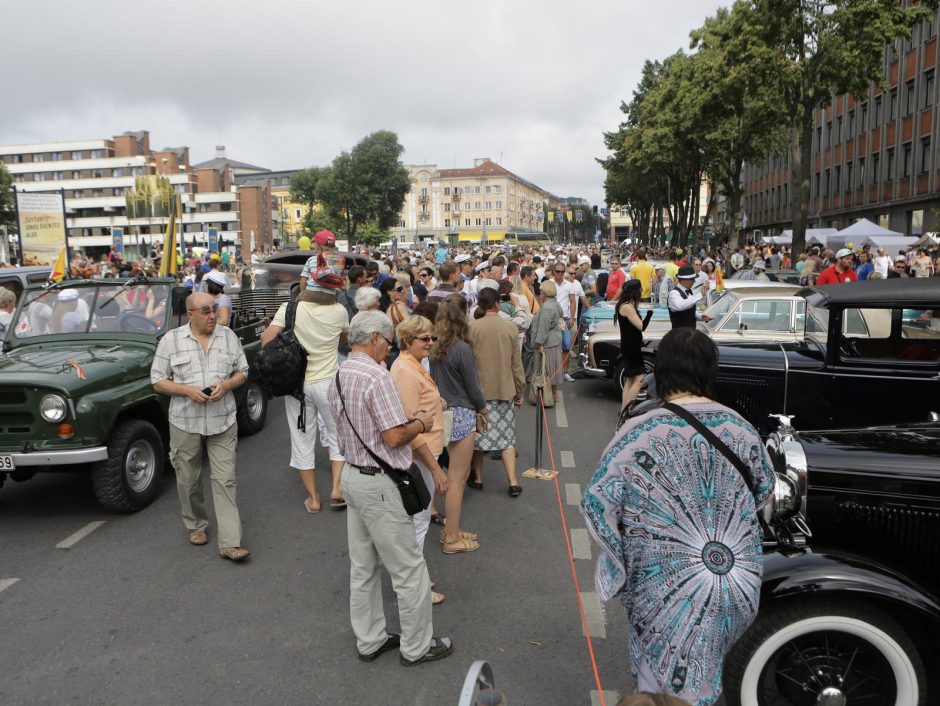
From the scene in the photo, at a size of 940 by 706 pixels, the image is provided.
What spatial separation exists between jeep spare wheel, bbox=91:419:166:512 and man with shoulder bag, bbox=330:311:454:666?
10.4 feet

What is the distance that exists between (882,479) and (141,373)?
232 inches

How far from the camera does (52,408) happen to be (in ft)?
19.1

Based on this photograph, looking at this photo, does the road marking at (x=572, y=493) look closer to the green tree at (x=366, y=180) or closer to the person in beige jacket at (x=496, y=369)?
the person in beige jacket at (x=496, y=369)

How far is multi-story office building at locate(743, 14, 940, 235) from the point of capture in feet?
117

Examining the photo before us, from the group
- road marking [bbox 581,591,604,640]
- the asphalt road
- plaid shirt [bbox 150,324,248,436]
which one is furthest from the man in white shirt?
plaid shirt [bbox 150,324,248,436]

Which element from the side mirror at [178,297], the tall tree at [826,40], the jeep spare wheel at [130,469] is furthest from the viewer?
the tall tree at [826,40]

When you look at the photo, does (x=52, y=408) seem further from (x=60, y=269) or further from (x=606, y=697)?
(x=60, y=269)

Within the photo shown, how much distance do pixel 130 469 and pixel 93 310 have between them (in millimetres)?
1942

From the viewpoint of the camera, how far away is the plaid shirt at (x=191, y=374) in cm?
527

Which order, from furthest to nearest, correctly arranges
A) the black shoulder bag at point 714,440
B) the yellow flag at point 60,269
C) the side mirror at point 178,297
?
1. the yellow flag at point 60,269
2. the side mirror at point 178,297
3. the black shoulder bag at point 714,440

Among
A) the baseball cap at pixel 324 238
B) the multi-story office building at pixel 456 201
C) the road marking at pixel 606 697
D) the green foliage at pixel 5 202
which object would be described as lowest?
the road marking at pixel 606 697

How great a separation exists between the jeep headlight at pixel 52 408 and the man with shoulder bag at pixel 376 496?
320 centimetres

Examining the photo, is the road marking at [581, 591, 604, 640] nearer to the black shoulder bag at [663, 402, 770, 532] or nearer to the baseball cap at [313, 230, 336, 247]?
the black shoulder bag at [663, 402, 770, 532]

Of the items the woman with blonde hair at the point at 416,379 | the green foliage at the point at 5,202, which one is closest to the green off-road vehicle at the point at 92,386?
the woman with blonde hair at the point at 416,379
